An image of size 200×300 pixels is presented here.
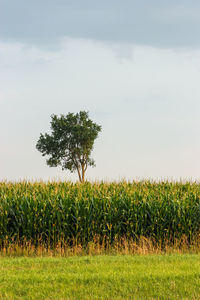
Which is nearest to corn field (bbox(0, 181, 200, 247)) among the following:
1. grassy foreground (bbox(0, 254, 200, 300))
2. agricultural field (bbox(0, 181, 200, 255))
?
agricultural field (bbox(0, 181, 200, 255))

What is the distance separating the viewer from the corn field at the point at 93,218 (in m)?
14.9

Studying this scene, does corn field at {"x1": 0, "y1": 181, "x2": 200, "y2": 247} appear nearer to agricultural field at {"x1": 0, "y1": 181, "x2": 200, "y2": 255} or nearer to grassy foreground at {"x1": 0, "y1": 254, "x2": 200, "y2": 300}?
agricultural field at {"x1": 0, "y1": 181, "x2": 200, "y2": 255}

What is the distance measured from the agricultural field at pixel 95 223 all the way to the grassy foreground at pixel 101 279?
3.60 meters

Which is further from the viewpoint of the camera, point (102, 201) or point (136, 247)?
point (102, 201)

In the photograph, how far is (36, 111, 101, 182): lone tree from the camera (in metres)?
54.0

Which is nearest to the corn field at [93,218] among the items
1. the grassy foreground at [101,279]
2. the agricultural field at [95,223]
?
the agricultural field at [95,223]

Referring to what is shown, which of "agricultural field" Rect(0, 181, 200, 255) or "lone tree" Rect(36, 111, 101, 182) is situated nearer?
"agricultural field" Rect(0, 181, 200, 255)

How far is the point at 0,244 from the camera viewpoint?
14984 mm

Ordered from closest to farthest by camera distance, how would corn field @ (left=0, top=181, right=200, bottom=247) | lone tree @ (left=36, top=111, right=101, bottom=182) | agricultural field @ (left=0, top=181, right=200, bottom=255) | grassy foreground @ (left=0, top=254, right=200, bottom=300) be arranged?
grassy foreground @ (left=0, top=254, right=200, bottom=300) → agricultural field @ (left=0, top=181, right=200, bottom=255) → corn field @ (left=0, top=181, right=200, bottom=247) → lone tree @ (left=36, top=111, right=101, bottom=182)

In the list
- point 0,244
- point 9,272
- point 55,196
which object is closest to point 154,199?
point 55,196

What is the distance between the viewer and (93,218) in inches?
595

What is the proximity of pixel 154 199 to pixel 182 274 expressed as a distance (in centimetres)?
709

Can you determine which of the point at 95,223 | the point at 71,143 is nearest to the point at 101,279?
the point at 95,223

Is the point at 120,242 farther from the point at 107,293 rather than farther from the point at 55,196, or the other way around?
the point at 107,293
